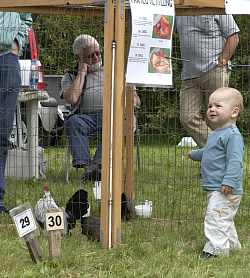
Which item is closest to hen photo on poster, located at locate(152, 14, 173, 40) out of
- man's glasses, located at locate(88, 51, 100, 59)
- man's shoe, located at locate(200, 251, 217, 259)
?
man's shoe, located at locate(200, 251, 217, 259)

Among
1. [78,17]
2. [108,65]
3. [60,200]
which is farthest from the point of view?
[60,200]

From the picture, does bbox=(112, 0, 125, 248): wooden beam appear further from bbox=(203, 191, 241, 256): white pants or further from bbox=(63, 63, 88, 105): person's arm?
bbox=(63, 63, 88, 105): person's arm

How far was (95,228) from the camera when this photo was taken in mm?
4949

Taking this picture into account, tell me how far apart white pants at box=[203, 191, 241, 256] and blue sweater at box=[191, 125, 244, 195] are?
0.20 ft

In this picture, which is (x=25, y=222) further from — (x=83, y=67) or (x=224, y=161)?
(x=83, y=67)

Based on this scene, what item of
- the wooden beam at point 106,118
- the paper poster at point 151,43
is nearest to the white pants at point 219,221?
the wooden beam at point 106,118

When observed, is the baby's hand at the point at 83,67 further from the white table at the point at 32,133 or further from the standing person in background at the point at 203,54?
the standing person in background at the point at 203,54

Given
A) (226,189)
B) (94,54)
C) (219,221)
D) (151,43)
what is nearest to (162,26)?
(151,43)

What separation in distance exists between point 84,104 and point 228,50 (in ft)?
5.65

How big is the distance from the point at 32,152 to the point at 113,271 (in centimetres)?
409

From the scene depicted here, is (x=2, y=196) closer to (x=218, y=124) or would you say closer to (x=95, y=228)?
(x=95, y=228)

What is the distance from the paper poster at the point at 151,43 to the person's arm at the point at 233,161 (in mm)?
536

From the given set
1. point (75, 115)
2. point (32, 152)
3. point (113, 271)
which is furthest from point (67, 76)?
point (113, 271)

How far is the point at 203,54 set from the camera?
6.70 m
